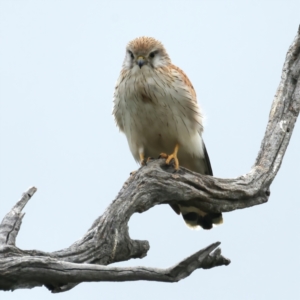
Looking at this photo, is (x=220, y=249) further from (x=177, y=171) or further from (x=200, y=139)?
(x=200, y=139)

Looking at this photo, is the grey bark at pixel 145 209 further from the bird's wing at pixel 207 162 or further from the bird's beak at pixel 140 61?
the bird's beak at pixel 140 61

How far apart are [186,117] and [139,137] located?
42cm

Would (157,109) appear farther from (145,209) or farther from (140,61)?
(145,209)

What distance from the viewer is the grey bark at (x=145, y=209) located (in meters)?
3.91

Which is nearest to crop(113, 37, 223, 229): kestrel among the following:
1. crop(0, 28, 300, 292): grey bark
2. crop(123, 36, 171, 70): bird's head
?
crop(123, 36, 171, 70): bird's head

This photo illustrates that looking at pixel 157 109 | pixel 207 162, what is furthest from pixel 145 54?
pixel 207 162

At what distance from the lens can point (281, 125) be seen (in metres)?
5.70

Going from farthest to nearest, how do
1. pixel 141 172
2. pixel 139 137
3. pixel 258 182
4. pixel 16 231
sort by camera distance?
pixel 139 137
pixel 258 182
pixel 141 172
pixel 16 231

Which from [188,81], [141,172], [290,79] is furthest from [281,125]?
[141,172]

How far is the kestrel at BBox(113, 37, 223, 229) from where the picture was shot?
559 cm

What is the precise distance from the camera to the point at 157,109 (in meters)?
5.57

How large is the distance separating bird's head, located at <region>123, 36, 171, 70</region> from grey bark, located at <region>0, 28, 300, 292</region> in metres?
0.98

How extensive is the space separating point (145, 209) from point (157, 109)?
1068 mm

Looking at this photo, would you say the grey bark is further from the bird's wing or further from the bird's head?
the bird's head
